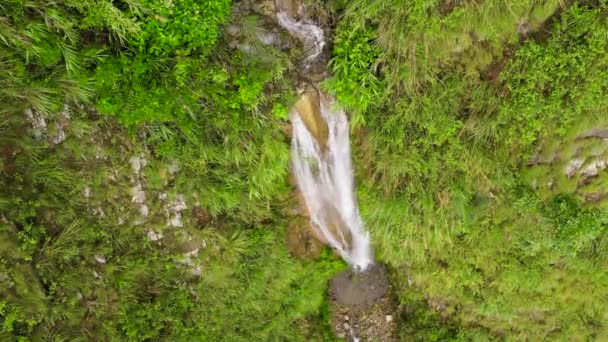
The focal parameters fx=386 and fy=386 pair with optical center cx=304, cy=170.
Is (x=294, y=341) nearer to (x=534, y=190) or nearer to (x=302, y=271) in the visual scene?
(x=302, y=271)

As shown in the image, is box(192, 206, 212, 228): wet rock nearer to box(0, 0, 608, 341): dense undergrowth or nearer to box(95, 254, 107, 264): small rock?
box(0, 0, 608, 341): dense undergrowth

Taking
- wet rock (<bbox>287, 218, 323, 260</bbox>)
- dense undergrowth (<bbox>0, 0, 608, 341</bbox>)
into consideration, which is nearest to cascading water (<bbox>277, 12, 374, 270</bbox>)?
wet rock (<bbox>287, 218, 323, 260</bbox>)

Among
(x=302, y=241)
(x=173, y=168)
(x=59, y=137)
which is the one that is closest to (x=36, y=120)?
(x=59, y=137)

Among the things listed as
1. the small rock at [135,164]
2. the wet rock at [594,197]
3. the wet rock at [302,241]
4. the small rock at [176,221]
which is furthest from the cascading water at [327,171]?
the wet rock at [594,197]

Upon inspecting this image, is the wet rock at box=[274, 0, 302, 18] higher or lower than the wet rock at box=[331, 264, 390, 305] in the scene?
higher

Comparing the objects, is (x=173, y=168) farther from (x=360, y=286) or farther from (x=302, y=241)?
(x=360, y=286)

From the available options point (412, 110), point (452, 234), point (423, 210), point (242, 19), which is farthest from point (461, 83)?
point (242, 19)
